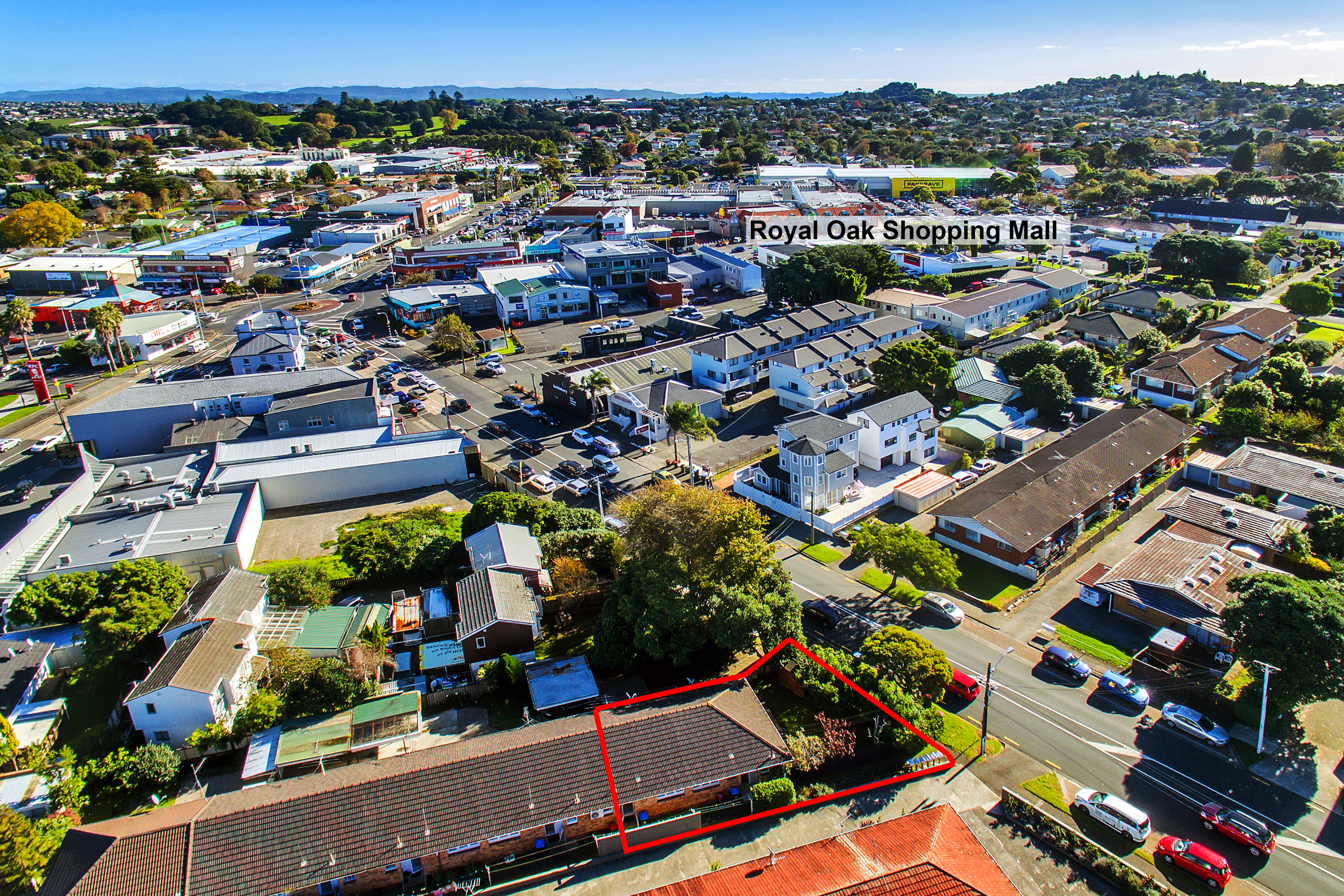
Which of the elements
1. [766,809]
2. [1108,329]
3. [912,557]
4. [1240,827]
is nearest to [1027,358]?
[1108,329]

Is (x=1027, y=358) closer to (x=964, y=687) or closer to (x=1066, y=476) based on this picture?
(x=1066, y=476)

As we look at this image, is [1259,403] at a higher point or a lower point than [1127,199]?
lower

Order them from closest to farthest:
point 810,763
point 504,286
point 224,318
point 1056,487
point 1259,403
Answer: point 810,763 < point 1056,487 < point 1259,403 < point 504,286 < point 224,318

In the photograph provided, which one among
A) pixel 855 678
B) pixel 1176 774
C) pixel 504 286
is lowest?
pixel 1176 774

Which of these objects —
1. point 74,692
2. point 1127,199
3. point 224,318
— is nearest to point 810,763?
point 74,692

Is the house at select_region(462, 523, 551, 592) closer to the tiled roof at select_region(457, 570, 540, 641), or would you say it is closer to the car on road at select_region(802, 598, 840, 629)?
the tiled roof at select_region(457, 570, 540, 641)

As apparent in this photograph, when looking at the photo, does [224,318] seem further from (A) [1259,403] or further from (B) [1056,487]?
(A) [1259,403]
